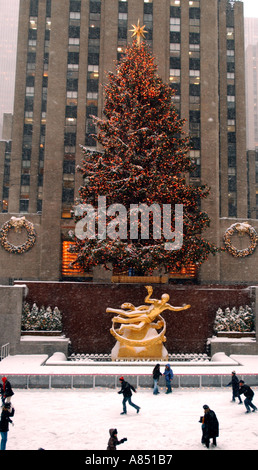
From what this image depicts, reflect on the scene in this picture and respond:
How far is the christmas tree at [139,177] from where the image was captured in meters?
24.4

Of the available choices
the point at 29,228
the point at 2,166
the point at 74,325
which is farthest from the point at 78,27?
the point at 2,166

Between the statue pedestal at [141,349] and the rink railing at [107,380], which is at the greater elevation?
the statue pedestal at [141,349]

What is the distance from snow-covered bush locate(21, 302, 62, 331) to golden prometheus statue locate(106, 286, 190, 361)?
3369 millimetres

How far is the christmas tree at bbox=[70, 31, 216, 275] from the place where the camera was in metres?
24.4

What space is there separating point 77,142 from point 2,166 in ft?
132

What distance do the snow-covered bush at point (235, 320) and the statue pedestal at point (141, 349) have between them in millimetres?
3616

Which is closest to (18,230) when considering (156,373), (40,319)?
(40,319)

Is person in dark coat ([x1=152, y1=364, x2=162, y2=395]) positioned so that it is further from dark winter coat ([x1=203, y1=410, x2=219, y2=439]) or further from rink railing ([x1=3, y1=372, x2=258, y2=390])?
dark winter coat ([x1=203, y1=410, x2=219, y2=439])

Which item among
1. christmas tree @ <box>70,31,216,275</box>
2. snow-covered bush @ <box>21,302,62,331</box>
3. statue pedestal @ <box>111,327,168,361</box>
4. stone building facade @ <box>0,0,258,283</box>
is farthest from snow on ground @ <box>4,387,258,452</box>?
stone building facade @ <box>0,0,258,283</box>

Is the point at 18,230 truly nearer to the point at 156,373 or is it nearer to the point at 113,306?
the point at 113,306

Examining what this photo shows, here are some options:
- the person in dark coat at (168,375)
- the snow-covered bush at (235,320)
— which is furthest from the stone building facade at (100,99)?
the person in dark coat at (168,375)

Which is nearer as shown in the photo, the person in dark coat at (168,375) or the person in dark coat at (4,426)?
the person in dark coat at (4,426)

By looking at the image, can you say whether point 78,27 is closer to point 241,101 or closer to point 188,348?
point 241,101

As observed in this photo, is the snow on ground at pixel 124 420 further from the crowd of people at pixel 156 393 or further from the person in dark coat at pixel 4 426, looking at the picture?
the person in dark coat at pixel 4 426
